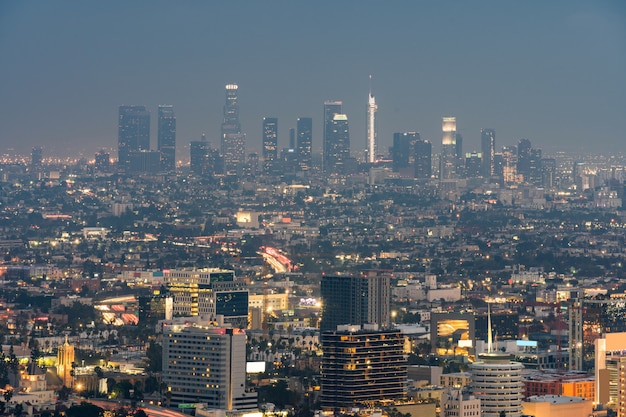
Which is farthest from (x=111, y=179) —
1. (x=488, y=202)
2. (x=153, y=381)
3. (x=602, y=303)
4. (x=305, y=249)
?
(x=153, y=381)

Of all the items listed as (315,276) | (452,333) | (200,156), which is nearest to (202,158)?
(200,156)

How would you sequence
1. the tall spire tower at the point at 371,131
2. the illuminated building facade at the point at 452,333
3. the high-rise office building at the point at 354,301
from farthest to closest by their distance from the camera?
the tall spire tower at the point at 371,131 → the high-rise office building at the point at 354,301 → the illuminated building facade at the point at 452,333

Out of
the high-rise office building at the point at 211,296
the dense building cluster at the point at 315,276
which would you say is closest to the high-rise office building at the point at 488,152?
the dense building cluster at the point at 315,276

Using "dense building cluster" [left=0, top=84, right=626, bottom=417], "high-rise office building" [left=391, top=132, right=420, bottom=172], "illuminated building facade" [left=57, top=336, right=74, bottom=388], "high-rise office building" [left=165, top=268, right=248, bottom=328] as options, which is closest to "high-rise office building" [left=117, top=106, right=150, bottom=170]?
"dense building cluster" [left=0, top=84, right=626, bottom=417]

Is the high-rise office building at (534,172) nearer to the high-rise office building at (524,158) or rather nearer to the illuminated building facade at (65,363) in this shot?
the high-rise office building at (524,158)

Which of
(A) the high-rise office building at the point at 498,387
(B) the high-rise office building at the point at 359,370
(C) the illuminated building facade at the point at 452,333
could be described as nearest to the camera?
(A) the high-rise office building at the point at 498,387
